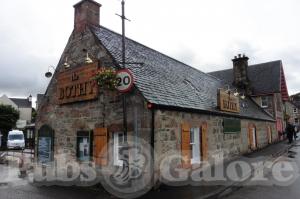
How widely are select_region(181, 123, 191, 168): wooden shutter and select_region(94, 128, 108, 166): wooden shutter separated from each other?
3021 millimetres

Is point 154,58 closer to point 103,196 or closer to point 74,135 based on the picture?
point 74,135

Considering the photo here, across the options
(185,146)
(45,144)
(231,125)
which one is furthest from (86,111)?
(231,125)

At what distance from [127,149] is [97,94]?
2.78m

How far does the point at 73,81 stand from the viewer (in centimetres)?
1248

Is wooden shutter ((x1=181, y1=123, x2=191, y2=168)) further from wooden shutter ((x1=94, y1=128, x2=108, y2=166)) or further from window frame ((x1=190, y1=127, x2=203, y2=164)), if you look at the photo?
wooden shutter ((x1=94, y1=128, x2=108, y2=166))

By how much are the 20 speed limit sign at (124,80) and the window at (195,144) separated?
4137mm

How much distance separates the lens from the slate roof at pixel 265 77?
29.8 metres

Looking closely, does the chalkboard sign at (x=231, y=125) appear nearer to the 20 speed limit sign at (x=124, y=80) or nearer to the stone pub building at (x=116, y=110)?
the stone pub building at (x=116, y=110)

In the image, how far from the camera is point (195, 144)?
1209cm

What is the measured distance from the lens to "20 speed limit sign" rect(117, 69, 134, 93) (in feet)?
30.3

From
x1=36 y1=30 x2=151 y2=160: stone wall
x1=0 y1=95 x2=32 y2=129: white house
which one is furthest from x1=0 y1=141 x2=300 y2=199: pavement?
x1=0 y1=95 x2=32 y2=129: white house

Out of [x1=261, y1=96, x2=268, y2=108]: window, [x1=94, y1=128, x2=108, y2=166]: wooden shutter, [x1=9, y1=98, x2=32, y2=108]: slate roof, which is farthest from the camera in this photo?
[x1=9, y1=98, x2=32, y2=108]: slate roof

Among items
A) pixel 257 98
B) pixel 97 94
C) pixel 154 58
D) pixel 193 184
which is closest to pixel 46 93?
pixel 97 94

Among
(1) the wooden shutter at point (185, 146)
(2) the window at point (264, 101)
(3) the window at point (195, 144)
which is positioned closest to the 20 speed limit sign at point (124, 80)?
(1) the wooden shutter at point (185, 146)
